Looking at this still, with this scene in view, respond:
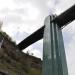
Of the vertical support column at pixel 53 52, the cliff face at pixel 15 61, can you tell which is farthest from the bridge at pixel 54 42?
the cliff face at pixel 15 61

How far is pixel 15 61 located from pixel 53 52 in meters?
0.93

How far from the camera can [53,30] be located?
181 inches

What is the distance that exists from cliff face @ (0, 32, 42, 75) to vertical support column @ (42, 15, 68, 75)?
61 cm

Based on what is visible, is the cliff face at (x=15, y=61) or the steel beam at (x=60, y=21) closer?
the cliff face at (x=15, y=61)

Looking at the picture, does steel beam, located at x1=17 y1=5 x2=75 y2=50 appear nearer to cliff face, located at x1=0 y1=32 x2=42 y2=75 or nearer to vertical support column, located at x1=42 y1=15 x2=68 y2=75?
vertical support column, located at x1=42 y1=15 x2=68 y2=75

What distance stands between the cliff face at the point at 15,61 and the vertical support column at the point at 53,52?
61cm

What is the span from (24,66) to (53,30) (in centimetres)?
97

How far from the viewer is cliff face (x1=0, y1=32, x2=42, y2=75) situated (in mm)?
4348

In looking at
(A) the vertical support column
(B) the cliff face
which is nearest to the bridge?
(A) the vertical support column

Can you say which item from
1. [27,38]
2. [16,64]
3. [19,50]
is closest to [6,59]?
[16,64]

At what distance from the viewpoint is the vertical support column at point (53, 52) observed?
3.96 metres

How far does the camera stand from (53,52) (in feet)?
13.8

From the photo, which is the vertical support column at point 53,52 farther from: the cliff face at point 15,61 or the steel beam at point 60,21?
the cliff face at point 15,61

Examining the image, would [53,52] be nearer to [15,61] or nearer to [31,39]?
[15,61]
